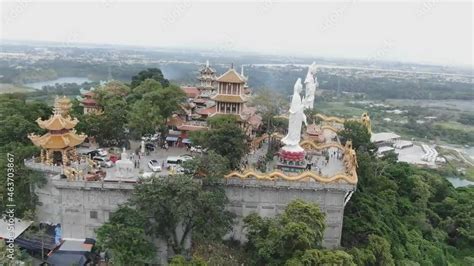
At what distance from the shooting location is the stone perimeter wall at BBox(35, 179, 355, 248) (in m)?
25.1

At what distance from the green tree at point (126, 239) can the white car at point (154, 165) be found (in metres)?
4.28

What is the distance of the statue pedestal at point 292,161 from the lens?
28.2 meters

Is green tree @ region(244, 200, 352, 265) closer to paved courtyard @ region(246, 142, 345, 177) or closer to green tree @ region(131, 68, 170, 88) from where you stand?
paved courtyard @ region(246, 142, 345, 177)

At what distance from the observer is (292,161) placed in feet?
93.0

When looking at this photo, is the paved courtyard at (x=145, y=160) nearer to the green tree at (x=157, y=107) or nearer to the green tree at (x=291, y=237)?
the green tree at (x=157, y=107)

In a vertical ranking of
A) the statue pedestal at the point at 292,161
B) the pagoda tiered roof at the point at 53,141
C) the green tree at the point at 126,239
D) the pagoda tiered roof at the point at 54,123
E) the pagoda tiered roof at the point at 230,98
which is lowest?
the green tree at the point at 126,239

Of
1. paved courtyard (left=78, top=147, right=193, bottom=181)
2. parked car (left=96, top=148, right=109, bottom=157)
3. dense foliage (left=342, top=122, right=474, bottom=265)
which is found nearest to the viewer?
paved courtyard (left=78, top=147, right=193, bottom=181)

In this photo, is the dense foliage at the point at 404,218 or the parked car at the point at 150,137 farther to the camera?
the parked car at the point at 150,137

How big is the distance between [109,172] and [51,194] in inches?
142

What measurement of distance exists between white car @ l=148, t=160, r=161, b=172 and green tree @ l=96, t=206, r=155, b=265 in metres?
4.28

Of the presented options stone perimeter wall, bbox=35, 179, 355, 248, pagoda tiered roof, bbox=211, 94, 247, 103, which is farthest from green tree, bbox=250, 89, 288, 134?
stone perimeter wall, bbox=35, 179, 355, 248

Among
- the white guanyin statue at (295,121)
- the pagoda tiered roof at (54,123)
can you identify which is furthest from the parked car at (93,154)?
the white guanyin statue at (295,121)

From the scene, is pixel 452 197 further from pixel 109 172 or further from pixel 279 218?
pixel 109 172

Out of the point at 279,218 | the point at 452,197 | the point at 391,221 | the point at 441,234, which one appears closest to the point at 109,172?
the point at 279,218
